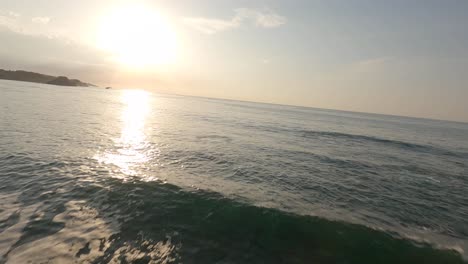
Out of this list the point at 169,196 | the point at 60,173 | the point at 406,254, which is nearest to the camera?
the point at 406,254

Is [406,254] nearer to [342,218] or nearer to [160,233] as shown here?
[342,218]

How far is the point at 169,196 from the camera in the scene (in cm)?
1195

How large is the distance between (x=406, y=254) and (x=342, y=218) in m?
2.69

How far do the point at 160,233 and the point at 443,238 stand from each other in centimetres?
1240

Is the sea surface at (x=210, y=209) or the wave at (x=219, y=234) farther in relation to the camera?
the sea surface at (x=210, y=209)

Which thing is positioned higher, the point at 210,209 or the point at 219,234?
the point at 210,209

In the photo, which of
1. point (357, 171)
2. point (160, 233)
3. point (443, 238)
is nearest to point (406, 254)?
point (443, 238)

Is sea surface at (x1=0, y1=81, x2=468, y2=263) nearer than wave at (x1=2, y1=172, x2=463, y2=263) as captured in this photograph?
No

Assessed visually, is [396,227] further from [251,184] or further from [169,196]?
[169,196]

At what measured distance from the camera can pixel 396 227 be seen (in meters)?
10.8

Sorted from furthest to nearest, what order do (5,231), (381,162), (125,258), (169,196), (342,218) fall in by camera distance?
1. (381,162)
2. (169,196)
3. (342,218)
4. (5,231)
5. (125,258)

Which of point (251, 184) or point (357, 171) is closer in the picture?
point (251, 184)

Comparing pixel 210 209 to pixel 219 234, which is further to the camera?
pixel 210 209

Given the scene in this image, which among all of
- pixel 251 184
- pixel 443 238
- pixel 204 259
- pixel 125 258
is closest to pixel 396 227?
pixel 443 238
